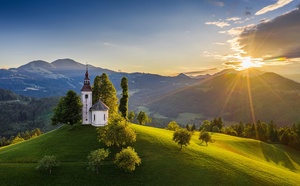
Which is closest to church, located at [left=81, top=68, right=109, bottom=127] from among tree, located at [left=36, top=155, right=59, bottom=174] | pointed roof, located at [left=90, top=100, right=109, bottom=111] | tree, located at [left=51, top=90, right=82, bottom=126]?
pointed roof, located at [left=90, top=100, right=109, bottom=111]

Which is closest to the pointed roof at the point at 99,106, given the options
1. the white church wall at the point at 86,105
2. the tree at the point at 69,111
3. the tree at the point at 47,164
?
the white church wall at the point at 86,105

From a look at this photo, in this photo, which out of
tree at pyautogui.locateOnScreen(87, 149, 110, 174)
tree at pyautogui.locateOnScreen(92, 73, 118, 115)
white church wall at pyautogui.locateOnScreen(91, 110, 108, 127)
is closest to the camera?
tree at pyautogui.locateOnScreen(87, 149, 110, 174)

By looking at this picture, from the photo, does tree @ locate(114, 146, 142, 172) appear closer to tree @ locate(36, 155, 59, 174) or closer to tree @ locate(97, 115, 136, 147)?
tree @ locate(97, 115, 136, 147)

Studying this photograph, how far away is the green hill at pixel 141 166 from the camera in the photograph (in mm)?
61469

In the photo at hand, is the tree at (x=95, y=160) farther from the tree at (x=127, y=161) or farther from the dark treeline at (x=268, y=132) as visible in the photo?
the dark treeline at (x=268, y=132)

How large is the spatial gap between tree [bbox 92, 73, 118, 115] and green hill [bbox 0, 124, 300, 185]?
13.8 metres

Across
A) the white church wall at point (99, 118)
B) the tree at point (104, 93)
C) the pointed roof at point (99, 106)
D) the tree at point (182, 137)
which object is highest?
Result: the tree at point (104, 93)

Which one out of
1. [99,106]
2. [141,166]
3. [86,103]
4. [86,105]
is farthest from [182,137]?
[86,103]

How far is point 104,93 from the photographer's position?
97.9m

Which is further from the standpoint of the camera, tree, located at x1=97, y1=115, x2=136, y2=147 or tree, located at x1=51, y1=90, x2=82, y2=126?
tree, located at x1=51, y1=90, x2=82, y2=126

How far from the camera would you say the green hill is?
6147cm

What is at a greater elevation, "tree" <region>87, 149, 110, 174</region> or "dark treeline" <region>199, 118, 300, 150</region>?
"tree" <region>87, 149, 110, 174</region>

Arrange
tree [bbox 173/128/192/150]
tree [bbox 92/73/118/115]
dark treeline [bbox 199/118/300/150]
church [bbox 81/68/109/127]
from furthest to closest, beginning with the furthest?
dark treeline [bbox 199/118/300/150]
tree [bbox 92/73/118/115]
church [bbox 81/68/109/127]
tree [bbox 173/128/192/150]

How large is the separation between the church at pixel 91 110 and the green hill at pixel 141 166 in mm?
3468
